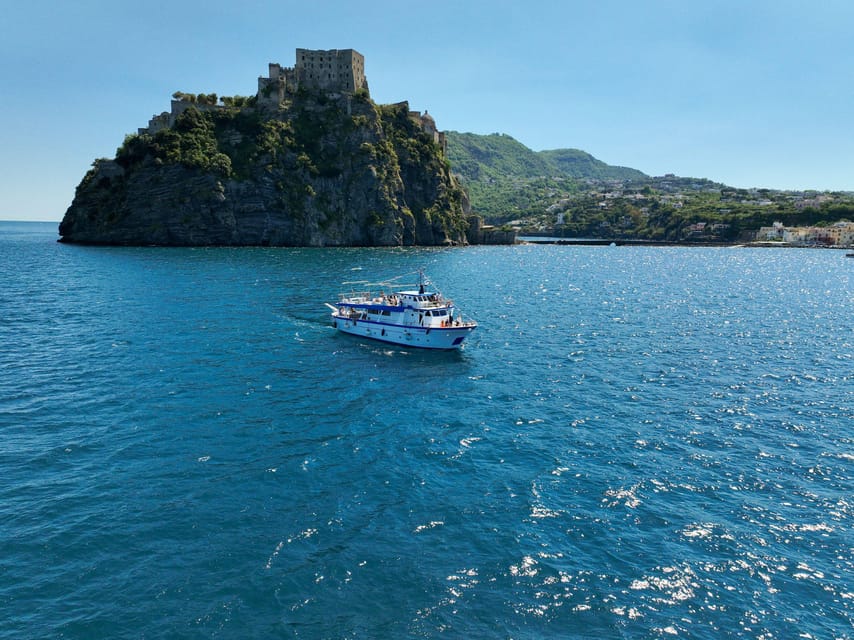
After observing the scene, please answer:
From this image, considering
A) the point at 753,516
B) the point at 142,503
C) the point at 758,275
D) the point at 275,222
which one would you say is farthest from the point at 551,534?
the point at 275,222

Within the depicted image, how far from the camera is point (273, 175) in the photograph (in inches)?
6378

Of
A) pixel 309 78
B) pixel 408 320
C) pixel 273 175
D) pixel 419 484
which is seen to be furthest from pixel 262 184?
pixel 419 484

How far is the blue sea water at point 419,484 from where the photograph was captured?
699 inches

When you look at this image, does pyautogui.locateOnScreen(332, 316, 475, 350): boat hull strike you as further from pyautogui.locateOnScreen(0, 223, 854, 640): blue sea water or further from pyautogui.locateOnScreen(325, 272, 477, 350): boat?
pyautogui.locateOnScreen(0, 223, 854, 640): blue sea water

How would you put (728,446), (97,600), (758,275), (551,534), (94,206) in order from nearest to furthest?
(97,600)
(551,534)
(728,446)
(758,275)
(94,206)

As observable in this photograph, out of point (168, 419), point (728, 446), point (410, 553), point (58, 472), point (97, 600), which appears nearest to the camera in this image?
point (97, 600)

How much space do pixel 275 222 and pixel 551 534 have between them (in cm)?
15425

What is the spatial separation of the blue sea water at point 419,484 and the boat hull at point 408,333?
1551 mm

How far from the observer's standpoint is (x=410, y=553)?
20.5 m

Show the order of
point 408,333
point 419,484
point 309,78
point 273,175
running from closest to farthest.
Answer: point 419,484, point 408,333, point 273,175, point 309,78

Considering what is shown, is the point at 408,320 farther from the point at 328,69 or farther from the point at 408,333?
the point at 328,69

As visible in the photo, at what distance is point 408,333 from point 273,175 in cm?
12603

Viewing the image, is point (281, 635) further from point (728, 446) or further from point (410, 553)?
point (728, 446)

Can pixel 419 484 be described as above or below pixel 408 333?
below
